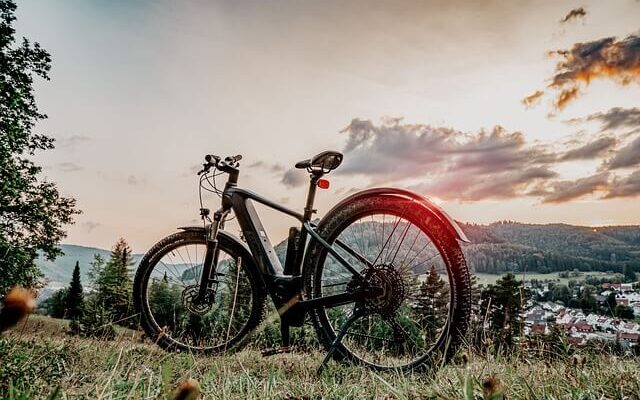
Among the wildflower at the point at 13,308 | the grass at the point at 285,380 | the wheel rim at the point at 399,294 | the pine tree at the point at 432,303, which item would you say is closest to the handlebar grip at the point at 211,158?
the wheel rim at the point at 399,294

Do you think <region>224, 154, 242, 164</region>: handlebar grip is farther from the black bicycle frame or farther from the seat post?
the seat post

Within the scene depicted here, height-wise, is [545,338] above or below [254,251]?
below

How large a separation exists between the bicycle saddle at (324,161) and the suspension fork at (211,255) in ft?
3.87

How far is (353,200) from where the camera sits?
3918 mm

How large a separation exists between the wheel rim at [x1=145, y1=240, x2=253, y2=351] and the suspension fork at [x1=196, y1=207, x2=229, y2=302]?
0.06 m

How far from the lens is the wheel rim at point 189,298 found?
4793 mm

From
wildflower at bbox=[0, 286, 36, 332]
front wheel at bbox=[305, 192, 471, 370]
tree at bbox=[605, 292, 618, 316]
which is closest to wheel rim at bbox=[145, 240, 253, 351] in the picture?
front wheel at bbox=[305, 192, 471, 370]

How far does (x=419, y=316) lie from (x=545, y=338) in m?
1.09

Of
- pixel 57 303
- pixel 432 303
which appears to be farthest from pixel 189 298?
pixel 57 303

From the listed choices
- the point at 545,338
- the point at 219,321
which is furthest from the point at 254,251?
the point at 545,338

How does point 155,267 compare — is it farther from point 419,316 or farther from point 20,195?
point 20,195

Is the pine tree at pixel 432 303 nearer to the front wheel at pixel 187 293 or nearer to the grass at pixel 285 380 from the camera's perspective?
the grass at pixel 285 380

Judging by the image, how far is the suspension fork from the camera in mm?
4781

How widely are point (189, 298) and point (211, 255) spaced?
0.51 metres
